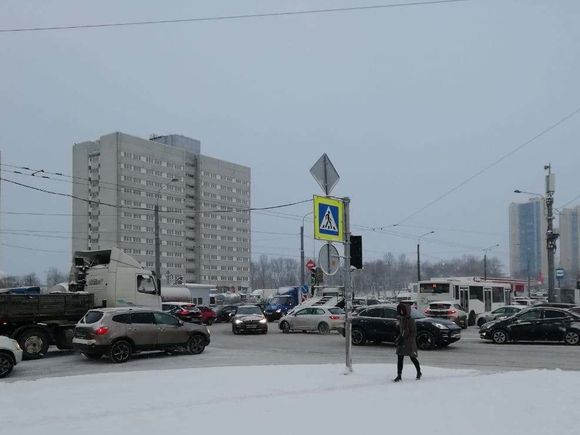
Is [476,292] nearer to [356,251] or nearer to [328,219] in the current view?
[356,251]

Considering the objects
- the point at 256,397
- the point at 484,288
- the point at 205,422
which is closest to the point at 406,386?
the point at 256,397

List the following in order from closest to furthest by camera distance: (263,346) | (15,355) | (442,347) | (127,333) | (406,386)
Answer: (406,386)
(15,355)
(127,333)
(442,347)
(263,346)

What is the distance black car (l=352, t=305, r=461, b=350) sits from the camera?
795 inches

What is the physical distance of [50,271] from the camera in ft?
463

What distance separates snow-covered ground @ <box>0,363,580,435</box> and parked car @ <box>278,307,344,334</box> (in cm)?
1563

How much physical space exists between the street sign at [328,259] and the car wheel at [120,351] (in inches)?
313

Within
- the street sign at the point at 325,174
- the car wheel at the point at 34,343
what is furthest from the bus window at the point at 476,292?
the street sign at the point at 325,174

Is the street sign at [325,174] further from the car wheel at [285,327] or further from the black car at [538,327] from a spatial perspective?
the car wheel at [285,327]

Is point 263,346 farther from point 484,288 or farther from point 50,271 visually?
point 50,271

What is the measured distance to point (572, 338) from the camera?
21812 mm

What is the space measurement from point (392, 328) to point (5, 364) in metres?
12.7

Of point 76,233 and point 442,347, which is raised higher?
point 76,233

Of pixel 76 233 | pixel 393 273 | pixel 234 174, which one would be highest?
pixel 234 174

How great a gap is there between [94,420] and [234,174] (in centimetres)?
13227
